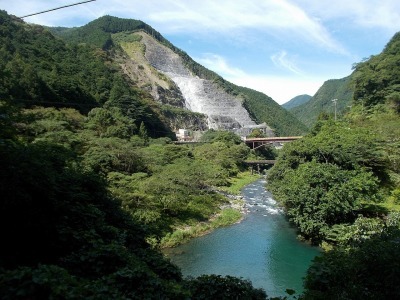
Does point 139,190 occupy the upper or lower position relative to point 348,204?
lower

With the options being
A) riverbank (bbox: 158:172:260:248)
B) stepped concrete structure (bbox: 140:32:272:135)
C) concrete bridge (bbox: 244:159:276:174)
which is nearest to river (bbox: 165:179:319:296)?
riverbank (bbox: 158:172:260:248)

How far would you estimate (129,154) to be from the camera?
1224 inches

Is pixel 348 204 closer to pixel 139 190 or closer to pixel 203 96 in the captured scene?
pixel 139 190

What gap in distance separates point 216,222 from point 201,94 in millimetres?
97079

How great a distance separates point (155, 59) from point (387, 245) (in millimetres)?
130878

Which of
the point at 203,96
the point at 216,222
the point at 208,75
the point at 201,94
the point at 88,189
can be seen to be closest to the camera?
the point at 88,189

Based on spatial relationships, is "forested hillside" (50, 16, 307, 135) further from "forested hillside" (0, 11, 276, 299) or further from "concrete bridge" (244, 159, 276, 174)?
"forested hillside" (0, 11, 276, 299)

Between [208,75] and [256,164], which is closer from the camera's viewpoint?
[256,164]

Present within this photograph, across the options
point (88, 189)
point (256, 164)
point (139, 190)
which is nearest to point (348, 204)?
point (139, 190)

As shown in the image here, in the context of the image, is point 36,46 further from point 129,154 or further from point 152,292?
point 152,292

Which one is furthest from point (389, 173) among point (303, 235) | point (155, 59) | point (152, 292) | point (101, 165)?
point (155, 59)

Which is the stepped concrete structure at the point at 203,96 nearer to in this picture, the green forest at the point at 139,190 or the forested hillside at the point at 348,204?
the green forest at the point at 139,190

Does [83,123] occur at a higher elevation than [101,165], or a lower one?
higher

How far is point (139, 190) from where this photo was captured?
87.4 ft
